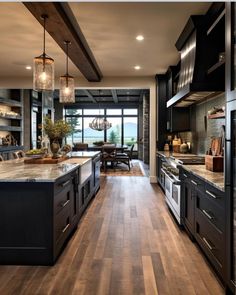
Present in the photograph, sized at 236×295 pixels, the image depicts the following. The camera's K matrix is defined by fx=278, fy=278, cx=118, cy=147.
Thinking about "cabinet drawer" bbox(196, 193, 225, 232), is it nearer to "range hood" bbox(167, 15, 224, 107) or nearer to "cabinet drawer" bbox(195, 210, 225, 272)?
"cabinet drawer" bbox(195, 210, 225, 272)

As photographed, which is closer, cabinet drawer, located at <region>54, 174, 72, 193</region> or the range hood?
cabinet drawer, located at <region>54, 174, 72, 193</region>

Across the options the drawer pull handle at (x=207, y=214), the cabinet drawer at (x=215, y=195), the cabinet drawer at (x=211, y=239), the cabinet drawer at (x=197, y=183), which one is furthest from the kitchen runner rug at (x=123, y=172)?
the cabinet drawer at (x=215, y=195)

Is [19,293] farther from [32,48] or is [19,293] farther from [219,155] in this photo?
[32,48]

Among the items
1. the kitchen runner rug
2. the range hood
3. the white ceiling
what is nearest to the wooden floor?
the range hood

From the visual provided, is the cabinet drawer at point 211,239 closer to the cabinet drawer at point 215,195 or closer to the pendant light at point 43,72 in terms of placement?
the cabinet drawer at point 215,195

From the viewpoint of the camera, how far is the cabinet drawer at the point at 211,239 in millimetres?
2236

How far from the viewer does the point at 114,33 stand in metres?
4.38

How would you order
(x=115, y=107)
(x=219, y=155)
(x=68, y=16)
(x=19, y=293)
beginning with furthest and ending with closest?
(x=115, y=107) < (x=68, y=16) < (x=219, y=155) < (x=19, y=293)

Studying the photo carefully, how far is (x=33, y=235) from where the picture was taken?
8.63ft

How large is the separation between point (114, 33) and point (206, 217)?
3148mm

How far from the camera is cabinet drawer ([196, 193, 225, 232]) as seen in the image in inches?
86.8

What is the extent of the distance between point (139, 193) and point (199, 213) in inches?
131

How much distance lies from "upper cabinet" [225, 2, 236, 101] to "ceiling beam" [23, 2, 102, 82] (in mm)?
1876

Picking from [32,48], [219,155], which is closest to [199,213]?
[219,155]
